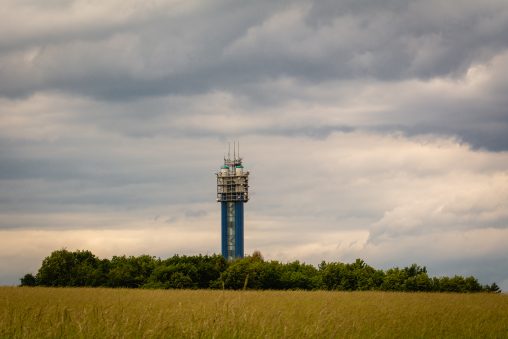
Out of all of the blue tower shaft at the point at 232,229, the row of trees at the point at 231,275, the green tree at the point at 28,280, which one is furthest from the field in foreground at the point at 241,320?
the blue tower shaft at the point at 232,229

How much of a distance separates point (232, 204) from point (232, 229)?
16.6ft

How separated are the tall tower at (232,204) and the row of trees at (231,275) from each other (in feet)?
153

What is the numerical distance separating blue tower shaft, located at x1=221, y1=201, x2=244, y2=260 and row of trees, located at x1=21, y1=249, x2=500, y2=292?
46340 millimetres

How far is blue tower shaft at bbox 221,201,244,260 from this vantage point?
114 m

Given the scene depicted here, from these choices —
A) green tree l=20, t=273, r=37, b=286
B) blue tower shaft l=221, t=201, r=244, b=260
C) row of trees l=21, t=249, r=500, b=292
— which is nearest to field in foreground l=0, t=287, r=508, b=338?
row of trees l=21, t=249, r=500, b=292

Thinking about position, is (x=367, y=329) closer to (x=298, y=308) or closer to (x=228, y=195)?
(x=298, y=308)

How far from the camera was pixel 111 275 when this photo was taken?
62719 mm

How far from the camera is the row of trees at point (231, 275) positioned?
2271 inches

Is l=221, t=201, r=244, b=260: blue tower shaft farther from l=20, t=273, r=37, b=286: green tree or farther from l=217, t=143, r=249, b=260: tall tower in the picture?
l=20, t=273, r=37, b=286: green tree

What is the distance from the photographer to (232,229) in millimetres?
116125

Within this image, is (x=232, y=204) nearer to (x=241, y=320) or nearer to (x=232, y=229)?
(x=232, y=229)

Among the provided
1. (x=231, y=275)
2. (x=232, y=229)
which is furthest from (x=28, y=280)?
(x=232, y=229)

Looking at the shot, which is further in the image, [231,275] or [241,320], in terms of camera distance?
[231,275]

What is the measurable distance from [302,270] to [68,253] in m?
25.6
